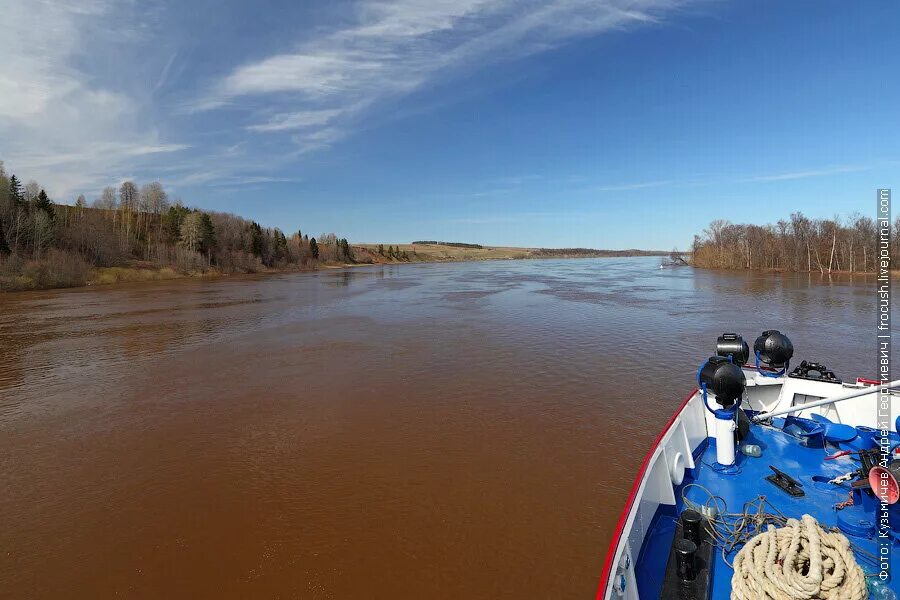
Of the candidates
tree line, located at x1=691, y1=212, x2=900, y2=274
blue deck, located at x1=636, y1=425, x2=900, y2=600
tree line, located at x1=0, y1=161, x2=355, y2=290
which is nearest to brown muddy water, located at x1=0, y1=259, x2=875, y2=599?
blue deck, located at x1=636, y1=425, x2=900, y2=600

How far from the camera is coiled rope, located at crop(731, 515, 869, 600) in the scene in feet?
9.73

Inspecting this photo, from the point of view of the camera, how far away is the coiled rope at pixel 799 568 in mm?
2965

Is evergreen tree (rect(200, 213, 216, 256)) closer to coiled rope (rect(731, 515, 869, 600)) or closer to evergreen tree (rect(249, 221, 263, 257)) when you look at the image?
evergreen tree (rect(249, 221, 263, 257))

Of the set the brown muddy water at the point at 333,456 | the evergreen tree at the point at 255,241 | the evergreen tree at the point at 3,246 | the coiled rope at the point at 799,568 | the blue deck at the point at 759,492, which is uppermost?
the evergreen tree at the point at 255,241

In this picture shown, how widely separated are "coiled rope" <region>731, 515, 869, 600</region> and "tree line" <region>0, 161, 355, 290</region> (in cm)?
5902

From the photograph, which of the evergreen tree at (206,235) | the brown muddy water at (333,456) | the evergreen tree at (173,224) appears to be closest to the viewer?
the brown muddy water at (333,456)

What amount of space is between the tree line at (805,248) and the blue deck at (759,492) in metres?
66.7

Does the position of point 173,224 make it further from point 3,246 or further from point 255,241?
point 3,246

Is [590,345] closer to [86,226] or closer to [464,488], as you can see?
[464,488]

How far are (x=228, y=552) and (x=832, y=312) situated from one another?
104 ft

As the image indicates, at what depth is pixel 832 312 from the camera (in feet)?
82.0

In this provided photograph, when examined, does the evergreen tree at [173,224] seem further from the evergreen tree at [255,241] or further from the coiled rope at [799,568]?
the coiled rope at [799,568]

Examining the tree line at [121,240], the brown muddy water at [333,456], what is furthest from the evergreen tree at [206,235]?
the brown muddy water at [333,456]

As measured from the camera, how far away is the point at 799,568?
323 cm
